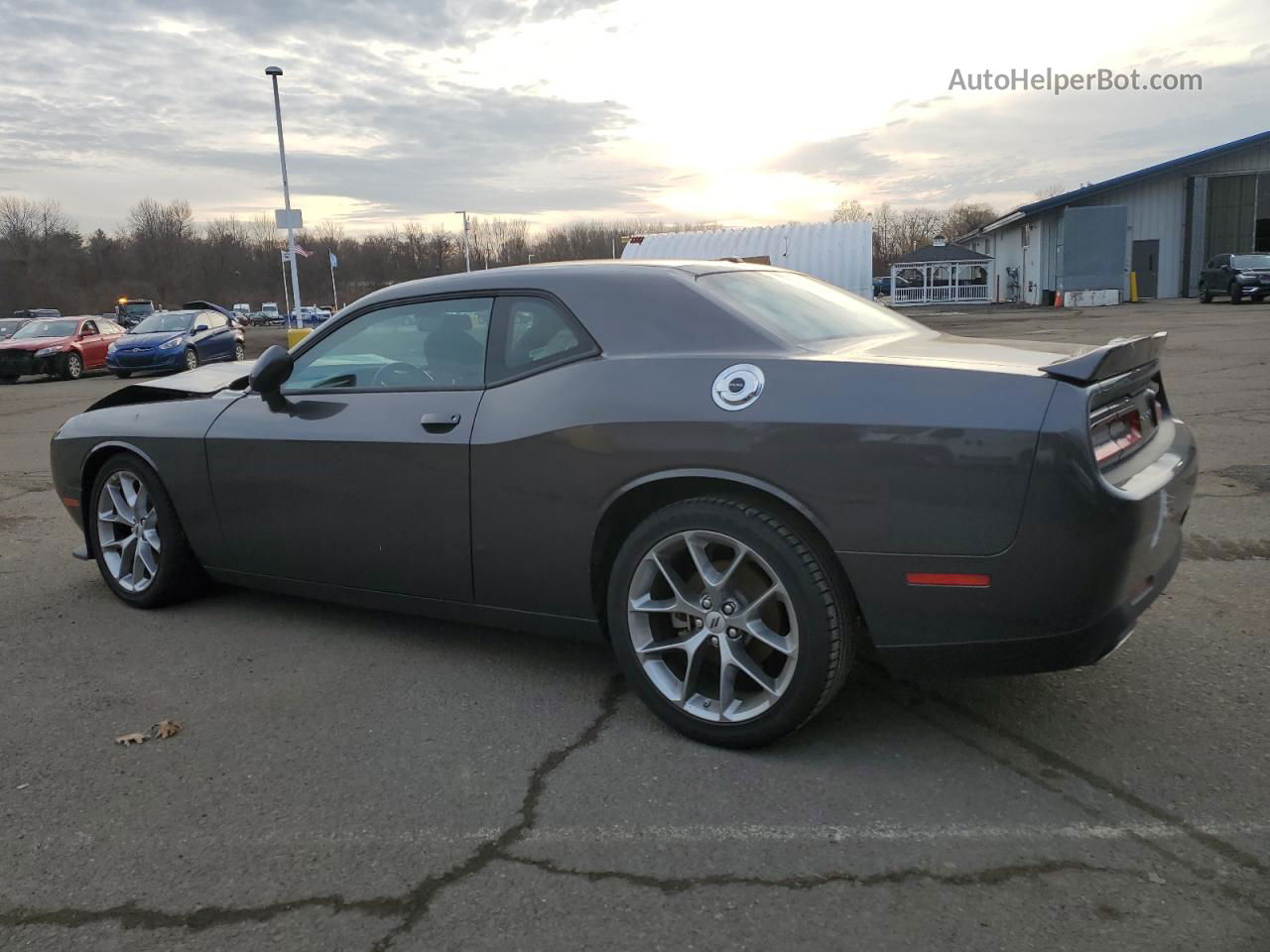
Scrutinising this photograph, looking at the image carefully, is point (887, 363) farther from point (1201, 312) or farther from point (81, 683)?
point (1201, 312)

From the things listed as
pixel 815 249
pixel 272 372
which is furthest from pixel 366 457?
pixel 815 249

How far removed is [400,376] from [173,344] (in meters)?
20.1

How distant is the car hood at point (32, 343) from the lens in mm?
22031

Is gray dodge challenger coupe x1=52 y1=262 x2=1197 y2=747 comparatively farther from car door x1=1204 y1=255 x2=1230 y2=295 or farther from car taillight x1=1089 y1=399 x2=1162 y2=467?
car door x1=1204 y1=255 x2=1230 y2=295

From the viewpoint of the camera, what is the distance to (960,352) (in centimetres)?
313

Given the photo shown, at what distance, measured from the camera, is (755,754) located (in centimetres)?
298

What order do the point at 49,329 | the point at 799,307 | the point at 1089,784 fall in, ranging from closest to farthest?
the point at 1089,784 → the point at 799,307 → the point at 49,329

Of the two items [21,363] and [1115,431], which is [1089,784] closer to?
[1115,431]

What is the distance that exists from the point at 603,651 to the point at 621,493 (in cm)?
107

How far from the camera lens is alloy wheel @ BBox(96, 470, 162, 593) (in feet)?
14.9

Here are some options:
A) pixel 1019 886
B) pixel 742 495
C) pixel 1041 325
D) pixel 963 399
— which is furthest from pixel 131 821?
pixel 1041 325

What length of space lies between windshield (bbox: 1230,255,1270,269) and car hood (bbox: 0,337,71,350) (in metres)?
33.2

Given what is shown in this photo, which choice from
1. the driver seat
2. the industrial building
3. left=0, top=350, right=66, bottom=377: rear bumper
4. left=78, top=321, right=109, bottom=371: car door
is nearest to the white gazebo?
the industrial building

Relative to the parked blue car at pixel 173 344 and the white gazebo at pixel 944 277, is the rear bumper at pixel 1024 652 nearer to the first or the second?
the parked blue car at pixel 173 344
